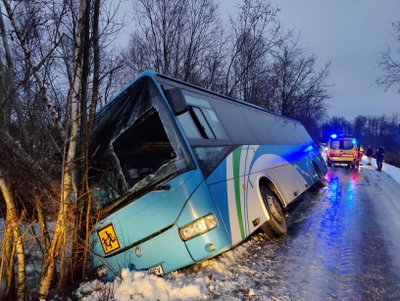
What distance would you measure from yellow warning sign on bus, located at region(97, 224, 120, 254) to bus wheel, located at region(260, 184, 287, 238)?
8.31 ft

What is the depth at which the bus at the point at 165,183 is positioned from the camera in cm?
388

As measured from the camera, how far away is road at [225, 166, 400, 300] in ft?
12.5

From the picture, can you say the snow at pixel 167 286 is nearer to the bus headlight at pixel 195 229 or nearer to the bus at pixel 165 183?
the bus at pixel 165 183

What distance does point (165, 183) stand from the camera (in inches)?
155

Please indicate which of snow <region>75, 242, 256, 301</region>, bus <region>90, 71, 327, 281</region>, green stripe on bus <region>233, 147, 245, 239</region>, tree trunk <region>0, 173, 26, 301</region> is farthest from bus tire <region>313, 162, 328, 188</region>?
tree trunk <region>0, 173, 26, 301</region>

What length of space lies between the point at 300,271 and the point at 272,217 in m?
1.39

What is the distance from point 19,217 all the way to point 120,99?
2.09 meters

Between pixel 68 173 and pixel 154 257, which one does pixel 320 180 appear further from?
pixel 68 173

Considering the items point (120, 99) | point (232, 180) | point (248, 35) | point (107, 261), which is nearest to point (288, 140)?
point (232, 180)

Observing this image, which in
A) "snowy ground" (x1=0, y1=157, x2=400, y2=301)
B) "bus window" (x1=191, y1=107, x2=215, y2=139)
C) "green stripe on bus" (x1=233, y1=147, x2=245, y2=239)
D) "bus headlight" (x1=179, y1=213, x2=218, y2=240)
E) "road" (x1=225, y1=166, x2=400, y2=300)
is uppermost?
"bus window" (x1=191, y1=107, x2=215, y2=139)

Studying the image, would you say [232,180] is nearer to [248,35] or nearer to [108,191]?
[108,191]

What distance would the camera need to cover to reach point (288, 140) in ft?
32.4

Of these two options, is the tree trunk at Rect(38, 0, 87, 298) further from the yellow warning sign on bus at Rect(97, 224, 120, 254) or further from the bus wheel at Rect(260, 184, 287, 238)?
the bus wheel at Rect(260, 184, 287, 238)

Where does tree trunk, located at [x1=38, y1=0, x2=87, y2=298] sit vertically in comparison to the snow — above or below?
above
